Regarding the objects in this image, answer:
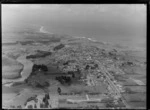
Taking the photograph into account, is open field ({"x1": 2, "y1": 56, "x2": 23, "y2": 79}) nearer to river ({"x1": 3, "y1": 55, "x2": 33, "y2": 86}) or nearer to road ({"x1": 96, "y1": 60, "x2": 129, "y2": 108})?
river ({"x1": 3, "y1": 55, "x2": 33, "y2": 86})

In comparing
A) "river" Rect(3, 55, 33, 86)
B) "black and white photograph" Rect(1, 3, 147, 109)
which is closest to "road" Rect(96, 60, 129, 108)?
"black and white photograph" Rect(1, 3, 147, 109)

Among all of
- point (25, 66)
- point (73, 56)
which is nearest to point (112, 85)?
point (73, 56)

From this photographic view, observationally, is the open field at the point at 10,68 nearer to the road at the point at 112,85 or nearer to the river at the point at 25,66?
the river at the point at 25,66

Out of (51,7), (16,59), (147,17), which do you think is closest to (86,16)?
(51,7)

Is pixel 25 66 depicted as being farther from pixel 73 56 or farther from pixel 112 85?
pixel 112 85

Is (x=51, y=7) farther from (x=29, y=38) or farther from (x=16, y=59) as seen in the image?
(x=16, y=59)

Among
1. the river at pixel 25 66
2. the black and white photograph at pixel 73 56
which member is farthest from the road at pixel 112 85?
the river at pixel 25 66

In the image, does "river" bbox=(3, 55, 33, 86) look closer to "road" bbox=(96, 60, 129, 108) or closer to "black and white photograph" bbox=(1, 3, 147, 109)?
"black and white photograph" bbox=(1, 3, 147, 109)

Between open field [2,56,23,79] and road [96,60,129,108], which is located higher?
open field [2,56,23,79]
